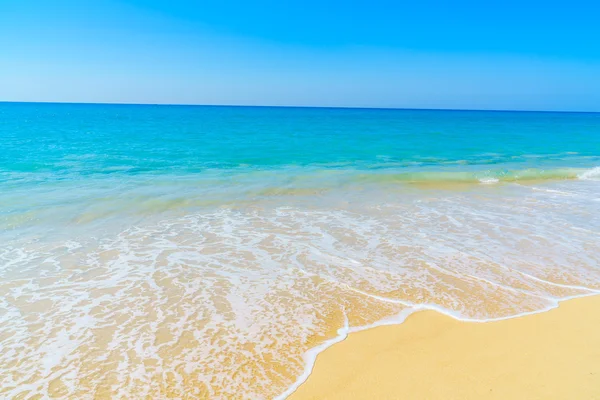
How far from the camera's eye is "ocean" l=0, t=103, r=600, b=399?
4.26m

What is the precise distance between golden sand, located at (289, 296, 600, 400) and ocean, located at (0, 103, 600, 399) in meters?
0.26

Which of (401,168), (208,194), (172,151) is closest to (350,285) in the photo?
(208,194)

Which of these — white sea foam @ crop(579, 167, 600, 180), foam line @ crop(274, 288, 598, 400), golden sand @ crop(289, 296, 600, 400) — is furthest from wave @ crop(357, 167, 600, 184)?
golden sand @ crop(289, 296, 600, 400)

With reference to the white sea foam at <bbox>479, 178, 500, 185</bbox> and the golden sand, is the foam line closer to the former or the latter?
the golden sand

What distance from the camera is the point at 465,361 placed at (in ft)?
14.0

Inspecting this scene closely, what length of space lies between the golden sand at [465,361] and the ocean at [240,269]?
263 millimetres

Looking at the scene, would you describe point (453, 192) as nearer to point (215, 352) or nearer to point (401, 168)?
point (401, 168)

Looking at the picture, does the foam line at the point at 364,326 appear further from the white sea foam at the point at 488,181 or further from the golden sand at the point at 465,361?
the white sea foam at the point at 488,181

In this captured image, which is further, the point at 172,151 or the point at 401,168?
the point at 172,151

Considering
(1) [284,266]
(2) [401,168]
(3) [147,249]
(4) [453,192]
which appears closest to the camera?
(1) [284,266]

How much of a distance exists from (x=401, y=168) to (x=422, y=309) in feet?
49.1

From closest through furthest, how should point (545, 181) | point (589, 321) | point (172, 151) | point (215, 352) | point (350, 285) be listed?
point (215, 352)
point (589, 321)
point (350, 285)
point (545, 181)
point (172, 151)

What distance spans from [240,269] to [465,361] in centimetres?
378

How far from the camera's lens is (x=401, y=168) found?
1977cm
